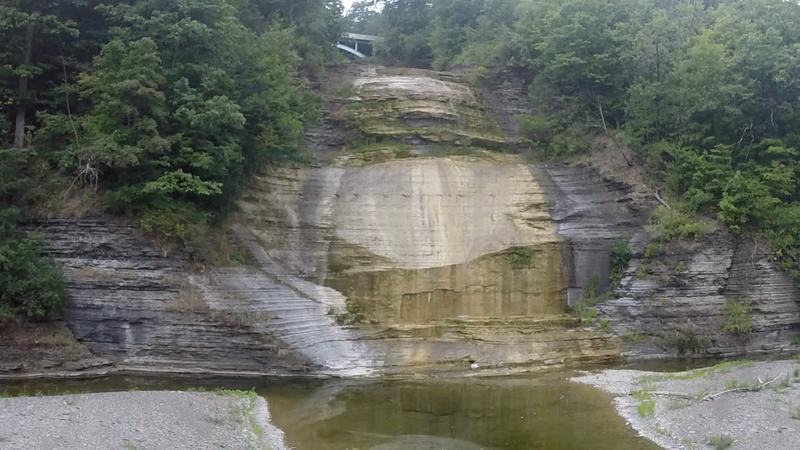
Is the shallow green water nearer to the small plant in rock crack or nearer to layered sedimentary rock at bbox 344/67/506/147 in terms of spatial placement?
the small plant in rock crack

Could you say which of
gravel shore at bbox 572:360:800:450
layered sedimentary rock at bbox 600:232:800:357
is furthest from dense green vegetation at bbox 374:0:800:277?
gravel shore at bbox 572:360:800:450

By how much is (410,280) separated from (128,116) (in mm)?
10710

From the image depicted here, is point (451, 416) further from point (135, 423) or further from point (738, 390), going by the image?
point (135, 423)

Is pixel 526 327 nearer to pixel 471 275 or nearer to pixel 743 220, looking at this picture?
pixel 471 275

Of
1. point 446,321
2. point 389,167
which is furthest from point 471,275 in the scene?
point 389,167

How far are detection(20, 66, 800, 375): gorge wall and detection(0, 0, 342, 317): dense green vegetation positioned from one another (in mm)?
1239

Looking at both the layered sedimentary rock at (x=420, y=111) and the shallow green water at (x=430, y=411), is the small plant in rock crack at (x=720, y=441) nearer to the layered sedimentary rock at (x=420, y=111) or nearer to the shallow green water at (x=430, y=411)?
the shallow green water at (x=430, y=411)

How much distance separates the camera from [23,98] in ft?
79.1

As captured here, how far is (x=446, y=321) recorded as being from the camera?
25.1m

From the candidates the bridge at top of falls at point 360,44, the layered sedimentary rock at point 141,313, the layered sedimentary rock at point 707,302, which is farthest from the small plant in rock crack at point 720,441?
the bridge at top of falls at point 360,44

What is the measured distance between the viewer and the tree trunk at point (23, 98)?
24.0 meters

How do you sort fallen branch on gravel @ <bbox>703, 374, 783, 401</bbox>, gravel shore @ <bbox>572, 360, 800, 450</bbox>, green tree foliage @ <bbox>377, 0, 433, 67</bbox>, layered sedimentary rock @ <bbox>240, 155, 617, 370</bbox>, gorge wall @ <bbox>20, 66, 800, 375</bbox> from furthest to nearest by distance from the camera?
green tree foliage @ <bbox>377, 0, 433, 67</bbox> < layered sedimentary rock @ <bbox>240, 155, 617, 370</bbox> < gorge wall @ <bbox>20, 66, 800, 375</bbox> < fallen branch on gravel @ <bbox>703, 374, 783, 401</bbox> < gravel shore @ <bbox>572, 360, 800, 450</bbox>

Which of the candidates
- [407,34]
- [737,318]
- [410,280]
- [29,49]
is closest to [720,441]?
[737,318]

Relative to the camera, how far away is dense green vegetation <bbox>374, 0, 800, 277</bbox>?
2722cm
